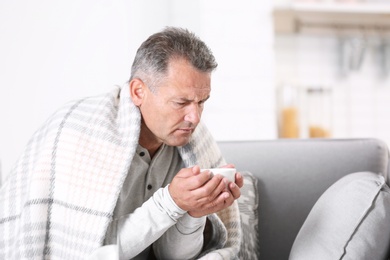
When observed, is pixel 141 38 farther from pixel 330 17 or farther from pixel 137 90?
pixel 137 90

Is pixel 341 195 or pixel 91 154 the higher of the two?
pixel 91 154

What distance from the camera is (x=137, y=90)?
5.23ft

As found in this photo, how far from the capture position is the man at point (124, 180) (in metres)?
1.42

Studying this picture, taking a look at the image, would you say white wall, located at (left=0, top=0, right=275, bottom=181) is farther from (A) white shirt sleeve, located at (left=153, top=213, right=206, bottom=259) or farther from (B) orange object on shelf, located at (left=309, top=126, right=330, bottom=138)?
(A) white shirt sleeve, located at (left=153, top=213, right=206, bottom=259)

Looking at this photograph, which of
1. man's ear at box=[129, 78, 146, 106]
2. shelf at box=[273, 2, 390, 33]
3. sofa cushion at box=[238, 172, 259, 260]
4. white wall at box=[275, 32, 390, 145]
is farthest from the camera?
white wall at box=[275, 32, 390, 145]

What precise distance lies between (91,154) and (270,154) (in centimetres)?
73

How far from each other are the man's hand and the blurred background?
1.98 meters

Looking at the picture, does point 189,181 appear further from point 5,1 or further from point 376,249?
point 5,1

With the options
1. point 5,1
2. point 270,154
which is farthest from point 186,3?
point 270,154

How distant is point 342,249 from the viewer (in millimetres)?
1432

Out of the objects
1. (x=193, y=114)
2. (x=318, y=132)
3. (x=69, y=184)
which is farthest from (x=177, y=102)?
(x=318, y=132)

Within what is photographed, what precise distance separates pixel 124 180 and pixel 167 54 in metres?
0.36

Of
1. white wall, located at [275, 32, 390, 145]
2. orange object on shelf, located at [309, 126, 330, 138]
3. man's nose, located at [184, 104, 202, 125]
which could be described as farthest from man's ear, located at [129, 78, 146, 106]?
white wall, located at [275, 32, 390, 145]

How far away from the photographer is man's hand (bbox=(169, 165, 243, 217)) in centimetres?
133
